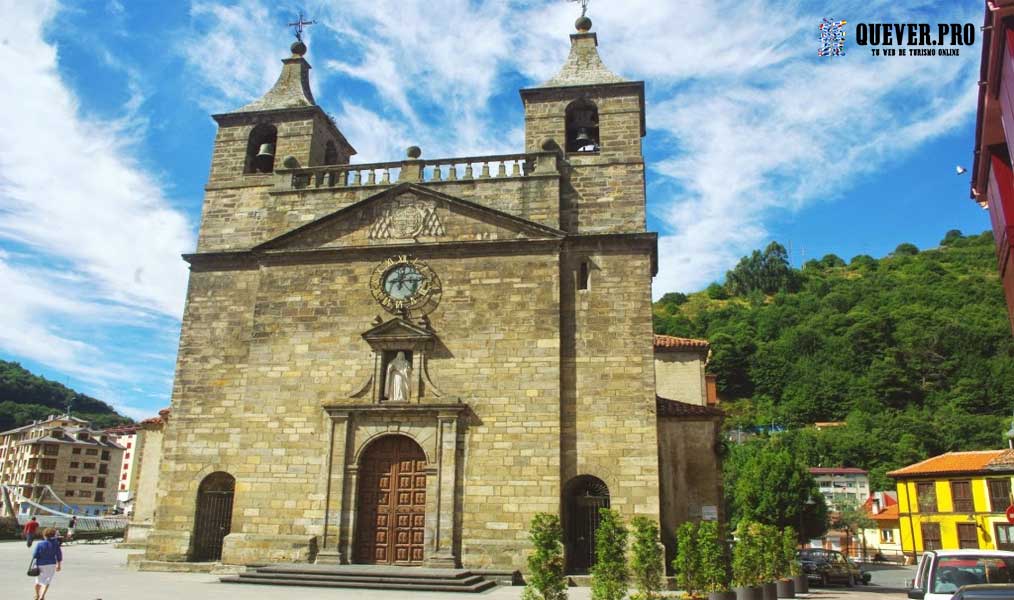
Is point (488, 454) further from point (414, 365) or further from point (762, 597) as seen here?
point (762, 597)

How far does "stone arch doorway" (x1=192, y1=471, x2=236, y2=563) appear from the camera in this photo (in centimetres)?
1831

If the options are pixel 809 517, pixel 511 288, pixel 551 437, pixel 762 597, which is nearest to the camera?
pixel 762 597

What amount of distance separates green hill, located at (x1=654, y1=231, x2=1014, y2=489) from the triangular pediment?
5902 cm

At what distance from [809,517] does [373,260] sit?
28.0 meters

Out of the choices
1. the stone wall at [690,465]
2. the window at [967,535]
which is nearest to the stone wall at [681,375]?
the stone wall at [690,465]

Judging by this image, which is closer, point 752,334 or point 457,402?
point 457,402

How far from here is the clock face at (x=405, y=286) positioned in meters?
18.7

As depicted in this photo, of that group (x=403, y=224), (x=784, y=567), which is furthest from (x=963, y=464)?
(x=403, y=224)

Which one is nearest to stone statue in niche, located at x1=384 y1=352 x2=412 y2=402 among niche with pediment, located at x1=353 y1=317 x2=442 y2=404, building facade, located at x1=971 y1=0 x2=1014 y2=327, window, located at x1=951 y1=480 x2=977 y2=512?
niche with pediment, located at x1=353 y1=317 x2=442 y2=404

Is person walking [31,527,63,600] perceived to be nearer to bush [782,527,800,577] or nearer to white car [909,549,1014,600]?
white car [909,549,1014,600]

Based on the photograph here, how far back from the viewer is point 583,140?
20344 mm

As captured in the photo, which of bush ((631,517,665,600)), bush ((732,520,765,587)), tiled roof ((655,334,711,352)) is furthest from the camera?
tiled roof ((655,334,711,352))

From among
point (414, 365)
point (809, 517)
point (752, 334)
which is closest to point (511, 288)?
point (414, 365)

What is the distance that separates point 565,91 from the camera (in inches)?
813
